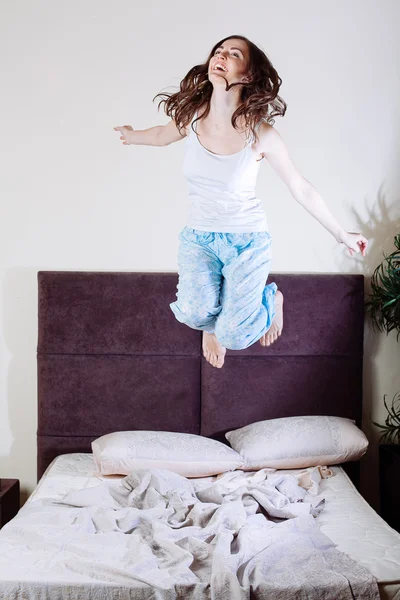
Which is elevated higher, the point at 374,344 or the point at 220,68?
the point at 220,68

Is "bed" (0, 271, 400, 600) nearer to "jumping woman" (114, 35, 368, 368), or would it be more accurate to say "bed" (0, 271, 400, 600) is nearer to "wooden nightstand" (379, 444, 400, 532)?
"wooden nightstand" (379, 444, 400, 532)

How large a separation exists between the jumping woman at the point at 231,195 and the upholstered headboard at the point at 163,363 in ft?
4.37

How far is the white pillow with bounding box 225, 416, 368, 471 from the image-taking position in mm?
3527

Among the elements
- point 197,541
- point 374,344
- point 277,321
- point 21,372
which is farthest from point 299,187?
point 21,372

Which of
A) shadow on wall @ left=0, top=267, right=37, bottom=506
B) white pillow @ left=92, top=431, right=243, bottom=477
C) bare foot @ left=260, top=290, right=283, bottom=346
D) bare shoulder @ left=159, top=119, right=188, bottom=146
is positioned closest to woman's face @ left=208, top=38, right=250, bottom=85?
bare shoulder @ left=159, top=119, right=188, bottom=146

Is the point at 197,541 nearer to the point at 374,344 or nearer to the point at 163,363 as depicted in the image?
the point at 163,363

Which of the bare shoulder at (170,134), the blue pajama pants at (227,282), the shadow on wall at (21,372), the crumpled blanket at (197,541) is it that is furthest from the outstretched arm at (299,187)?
the shadow on wall at (21,372)

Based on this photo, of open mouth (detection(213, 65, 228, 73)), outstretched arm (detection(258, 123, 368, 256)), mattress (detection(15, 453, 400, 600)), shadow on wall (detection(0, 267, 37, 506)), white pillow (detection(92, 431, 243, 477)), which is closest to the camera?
open mouth (detection(213, 65, 228, 73))

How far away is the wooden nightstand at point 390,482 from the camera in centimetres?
361

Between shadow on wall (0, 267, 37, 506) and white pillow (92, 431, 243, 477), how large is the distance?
0.57 meters

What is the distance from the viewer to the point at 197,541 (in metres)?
2.72

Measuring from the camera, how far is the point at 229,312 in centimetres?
243

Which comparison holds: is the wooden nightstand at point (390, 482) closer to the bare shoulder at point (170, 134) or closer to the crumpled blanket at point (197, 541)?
the crumpled blanket at point (197, 541)

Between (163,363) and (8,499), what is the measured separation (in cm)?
91
